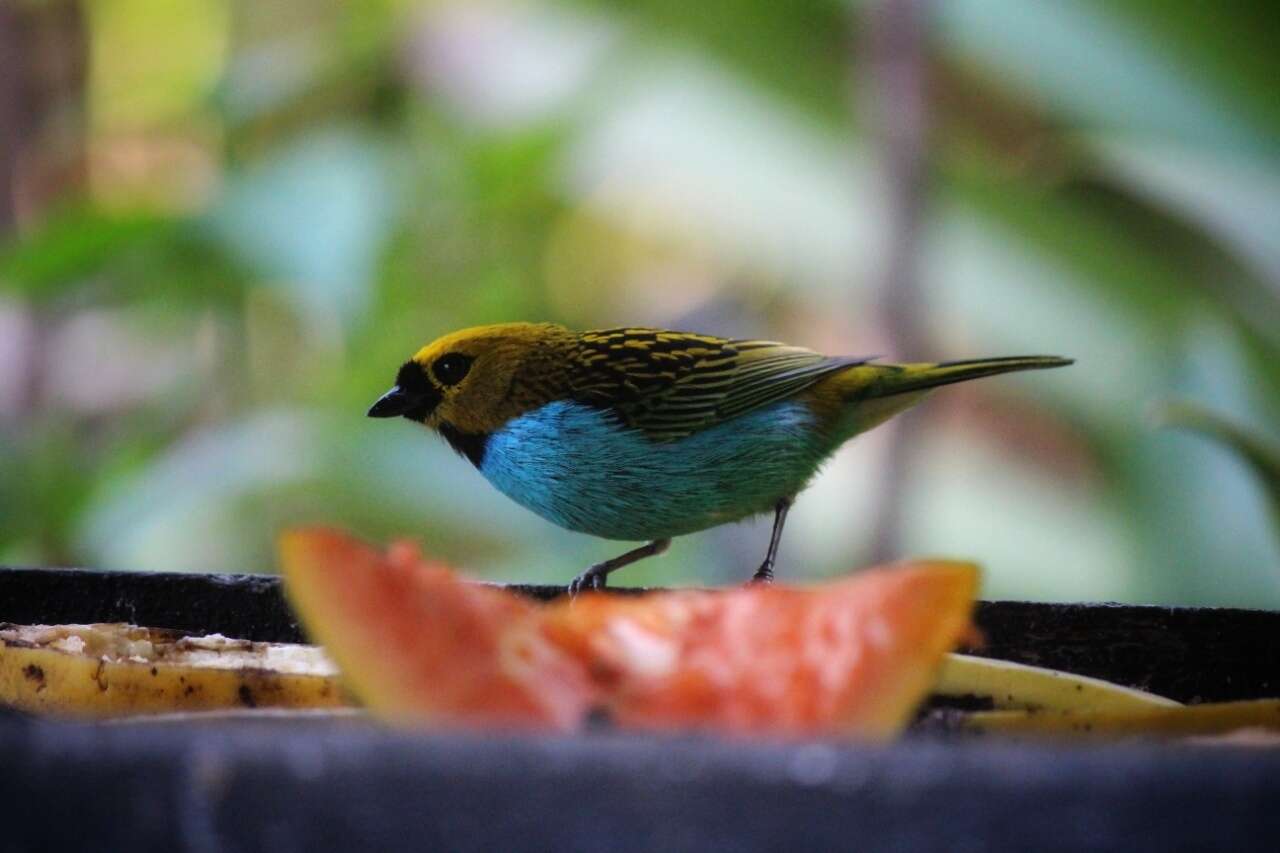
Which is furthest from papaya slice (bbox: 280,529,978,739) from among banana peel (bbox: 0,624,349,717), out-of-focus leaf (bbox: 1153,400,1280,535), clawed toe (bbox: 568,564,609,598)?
clawed toe (bbox: 568,564,609,598)

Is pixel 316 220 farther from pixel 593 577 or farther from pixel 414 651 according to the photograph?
pixel 414 651

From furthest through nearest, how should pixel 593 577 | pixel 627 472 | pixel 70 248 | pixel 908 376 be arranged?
1. pixel 70 248
2. pixel 908 376
3. pixel 627 472
4. pixel 593 577

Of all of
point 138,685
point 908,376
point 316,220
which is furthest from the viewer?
point 316,220

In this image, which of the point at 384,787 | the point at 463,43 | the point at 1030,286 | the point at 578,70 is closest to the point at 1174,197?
the point at 1030,286

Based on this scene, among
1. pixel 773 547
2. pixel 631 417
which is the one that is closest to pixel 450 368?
pixel 631 417

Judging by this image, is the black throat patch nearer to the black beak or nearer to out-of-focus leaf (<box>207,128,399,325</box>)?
the black beak

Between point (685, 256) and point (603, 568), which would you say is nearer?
point (603, 568)

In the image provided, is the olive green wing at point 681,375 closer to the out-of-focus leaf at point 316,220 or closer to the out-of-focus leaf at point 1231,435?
the out-of-focus leaf at point 1231,435

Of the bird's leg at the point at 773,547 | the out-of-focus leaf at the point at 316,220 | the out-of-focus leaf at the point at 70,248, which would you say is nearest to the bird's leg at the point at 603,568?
the bird's leg at the point at 773,547

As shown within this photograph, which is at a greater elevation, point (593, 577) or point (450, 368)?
point (450, 368)
